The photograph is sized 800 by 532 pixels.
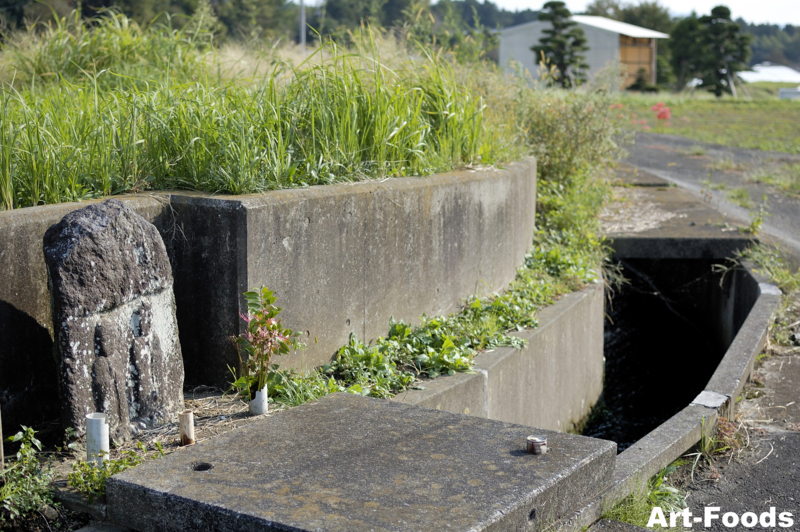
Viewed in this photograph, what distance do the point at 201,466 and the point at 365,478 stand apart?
Result: 583mm

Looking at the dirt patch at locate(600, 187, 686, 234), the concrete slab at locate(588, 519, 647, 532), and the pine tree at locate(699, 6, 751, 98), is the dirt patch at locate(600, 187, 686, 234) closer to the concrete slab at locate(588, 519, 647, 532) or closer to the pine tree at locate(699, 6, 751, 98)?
Result: the concrete slab at locate(588, 519, 647, 532)

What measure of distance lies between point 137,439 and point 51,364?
48 cm

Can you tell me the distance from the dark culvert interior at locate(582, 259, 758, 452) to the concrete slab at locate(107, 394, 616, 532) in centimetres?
418

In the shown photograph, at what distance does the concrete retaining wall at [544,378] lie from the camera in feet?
12.8

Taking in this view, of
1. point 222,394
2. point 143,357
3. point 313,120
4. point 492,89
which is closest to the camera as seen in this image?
point 143,357

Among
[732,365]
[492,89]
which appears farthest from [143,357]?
[492,89]

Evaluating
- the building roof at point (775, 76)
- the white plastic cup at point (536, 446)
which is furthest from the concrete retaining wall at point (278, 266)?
the building roof at point (775, 76)

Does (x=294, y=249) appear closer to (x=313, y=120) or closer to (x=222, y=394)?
(x=222, y=394)

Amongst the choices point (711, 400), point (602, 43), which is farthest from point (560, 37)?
point (711, 400)

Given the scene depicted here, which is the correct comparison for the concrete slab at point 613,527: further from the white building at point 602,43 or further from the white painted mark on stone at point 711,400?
the white building at point 602,43

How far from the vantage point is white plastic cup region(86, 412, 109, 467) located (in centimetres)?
268

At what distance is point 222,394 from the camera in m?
3.40

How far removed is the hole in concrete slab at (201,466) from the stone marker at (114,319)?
534 mm

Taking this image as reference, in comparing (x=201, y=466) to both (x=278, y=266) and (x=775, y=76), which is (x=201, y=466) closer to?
(x=278, y=266)
